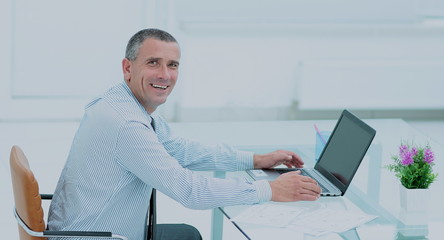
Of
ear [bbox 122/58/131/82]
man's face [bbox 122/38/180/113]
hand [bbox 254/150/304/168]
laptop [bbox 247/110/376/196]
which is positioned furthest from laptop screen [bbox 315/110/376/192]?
ear [bbox 122/58/131/82]

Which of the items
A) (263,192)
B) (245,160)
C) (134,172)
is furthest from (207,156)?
(134,172)

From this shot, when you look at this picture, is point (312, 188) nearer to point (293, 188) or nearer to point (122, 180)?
point (293, 188)

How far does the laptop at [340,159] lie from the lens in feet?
10.4

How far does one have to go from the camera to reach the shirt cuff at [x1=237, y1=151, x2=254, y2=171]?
11.2 feet

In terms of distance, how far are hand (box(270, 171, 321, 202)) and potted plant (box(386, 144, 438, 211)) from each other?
310mm

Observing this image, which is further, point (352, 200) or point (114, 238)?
point (352, 200)

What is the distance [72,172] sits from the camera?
9.84 feet

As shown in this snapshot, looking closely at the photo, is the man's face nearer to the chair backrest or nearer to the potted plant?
the chair backrest

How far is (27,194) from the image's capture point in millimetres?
2824

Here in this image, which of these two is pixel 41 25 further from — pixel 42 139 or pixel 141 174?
pixel 141 174

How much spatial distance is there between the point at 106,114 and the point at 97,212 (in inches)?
12.8

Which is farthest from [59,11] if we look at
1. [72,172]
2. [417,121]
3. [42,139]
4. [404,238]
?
[404,238]

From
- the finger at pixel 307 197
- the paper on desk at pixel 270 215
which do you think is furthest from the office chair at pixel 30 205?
the finger at pixel 307 197

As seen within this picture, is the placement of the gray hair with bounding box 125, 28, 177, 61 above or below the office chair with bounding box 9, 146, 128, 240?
above
